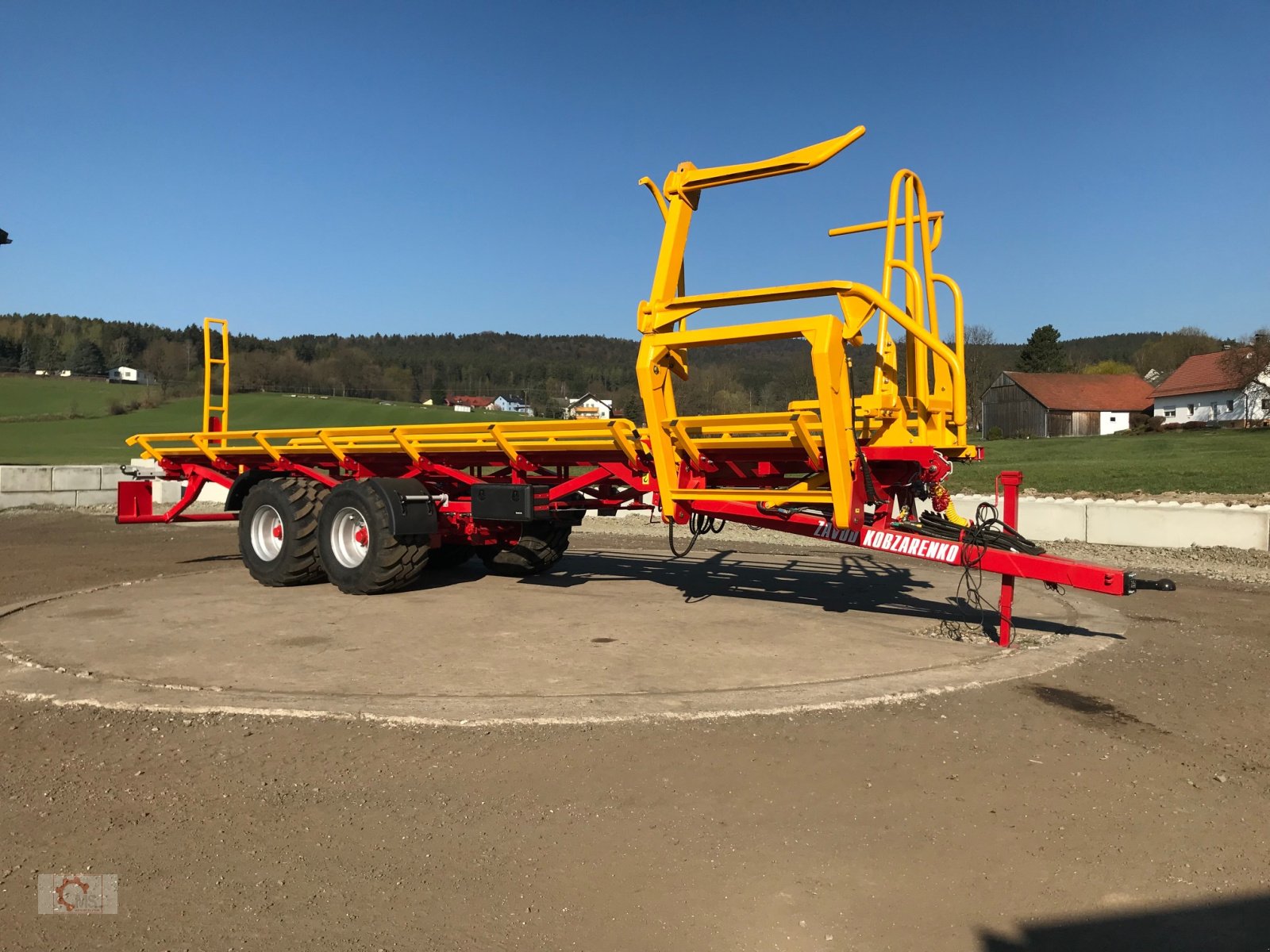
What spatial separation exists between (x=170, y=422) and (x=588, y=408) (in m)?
44.0

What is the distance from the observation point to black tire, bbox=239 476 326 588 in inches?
380

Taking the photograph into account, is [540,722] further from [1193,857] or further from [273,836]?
[1193,857]

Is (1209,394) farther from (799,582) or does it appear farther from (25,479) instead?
(25,479)

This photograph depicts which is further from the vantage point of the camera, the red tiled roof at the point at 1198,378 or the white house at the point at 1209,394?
the red tiled roof at the point at 1198,378

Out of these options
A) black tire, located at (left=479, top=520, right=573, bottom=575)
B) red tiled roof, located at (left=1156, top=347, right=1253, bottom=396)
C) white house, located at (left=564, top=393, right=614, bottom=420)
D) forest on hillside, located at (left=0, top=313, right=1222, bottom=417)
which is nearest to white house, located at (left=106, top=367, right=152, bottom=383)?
forest on hillside, located at (left=0, top=313, right=1222, bottom=417)

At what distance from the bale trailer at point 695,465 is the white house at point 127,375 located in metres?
57.7

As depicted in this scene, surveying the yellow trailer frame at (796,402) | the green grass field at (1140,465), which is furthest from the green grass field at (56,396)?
the yellow trailer frame at (796,402)

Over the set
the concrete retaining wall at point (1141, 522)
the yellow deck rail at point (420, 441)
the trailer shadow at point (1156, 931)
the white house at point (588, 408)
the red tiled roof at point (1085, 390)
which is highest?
the red tiled roof at point (1085, 390)

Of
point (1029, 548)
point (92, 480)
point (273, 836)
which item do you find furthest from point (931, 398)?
point (92, 480)

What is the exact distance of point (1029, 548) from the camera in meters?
6.88

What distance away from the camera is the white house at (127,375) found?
64.0m

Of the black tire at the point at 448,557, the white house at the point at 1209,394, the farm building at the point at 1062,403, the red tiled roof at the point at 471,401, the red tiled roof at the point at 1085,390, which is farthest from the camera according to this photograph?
the red tiled roof at the point at 1085,390

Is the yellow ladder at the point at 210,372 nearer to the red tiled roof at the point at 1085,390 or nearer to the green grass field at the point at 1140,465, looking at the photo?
the green grass field at the point at 1140,465

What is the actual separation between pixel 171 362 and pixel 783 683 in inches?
2961
